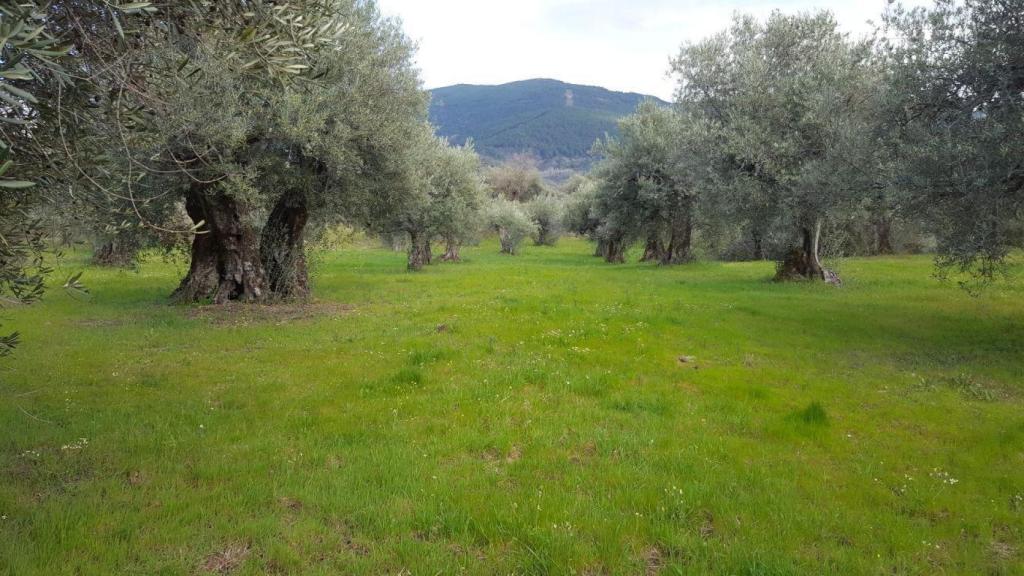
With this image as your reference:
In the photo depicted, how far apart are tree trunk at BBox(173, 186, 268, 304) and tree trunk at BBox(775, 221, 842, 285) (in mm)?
24954

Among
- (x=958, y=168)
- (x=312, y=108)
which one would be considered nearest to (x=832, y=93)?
(x=958, y=168)

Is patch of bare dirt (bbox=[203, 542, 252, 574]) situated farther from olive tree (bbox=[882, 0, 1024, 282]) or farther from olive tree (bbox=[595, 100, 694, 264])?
olive tree (bbox=[595, 100, 694, 264])

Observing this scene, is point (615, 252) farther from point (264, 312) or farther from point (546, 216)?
point (264, 312)

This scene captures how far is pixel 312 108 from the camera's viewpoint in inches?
704

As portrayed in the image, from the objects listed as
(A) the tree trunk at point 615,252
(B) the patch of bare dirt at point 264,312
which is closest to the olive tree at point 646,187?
(A) the tree trunk at point 615,252

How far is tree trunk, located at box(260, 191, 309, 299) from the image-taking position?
22297 mm

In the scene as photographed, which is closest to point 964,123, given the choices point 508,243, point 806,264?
point 806,264

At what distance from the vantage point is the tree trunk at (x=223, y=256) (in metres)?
20.6

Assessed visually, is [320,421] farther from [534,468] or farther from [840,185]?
[840,185]

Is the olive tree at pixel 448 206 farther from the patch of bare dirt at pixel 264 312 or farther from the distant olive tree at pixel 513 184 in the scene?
the distant olive tree at pixel 513 184

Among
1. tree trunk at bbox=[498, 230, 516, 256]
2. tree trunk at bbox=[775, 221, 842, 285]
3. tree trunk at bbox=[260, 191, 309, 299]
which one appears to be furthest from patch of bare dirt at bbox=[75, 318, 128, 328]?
tree trunk at bbox=[498, 230, 516, 256]

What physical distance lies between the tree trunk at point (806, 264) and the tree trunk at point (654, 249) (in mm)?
15130

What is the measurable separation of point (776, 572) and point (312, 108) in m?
17.2

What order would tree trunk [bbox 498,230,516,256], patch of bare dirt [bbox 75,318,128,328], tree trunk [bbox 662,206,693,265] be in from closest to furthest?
patch of bare dirt [bbox 75,318,128,328]
tree trunk [bbox 662,206,693,265]
tree trunk [bbox 498,230,516,256]
